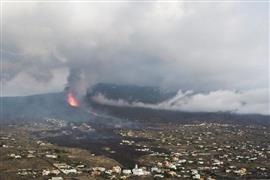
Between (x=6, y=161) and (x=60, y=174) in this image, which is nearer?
(x=60, y=174)

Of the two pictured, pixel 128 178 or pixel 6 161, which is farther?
pixel 6 161

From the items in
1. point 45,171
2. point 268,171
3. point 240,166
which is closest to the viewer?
point 45,171

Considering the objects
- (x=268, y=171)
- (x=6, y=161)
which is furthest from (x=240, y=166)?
(x=6, y=161)

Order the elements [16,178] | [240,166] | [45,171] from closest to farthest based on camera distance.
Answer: [16,178] → [45,171] → [240,166]

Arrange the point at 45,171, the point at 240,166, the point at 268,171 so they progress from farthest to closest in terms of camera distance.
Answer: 1. the point at 240,166
2. the point at 268,171
3. the point at 45,171

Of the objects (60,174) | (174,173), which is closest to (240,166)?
(174,173)

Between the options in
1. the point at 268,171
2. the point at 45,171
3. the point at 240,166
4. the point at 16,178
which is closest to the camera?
the point at 16,178

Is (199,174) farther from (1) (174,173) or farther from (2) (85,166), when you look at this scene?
(2) (85,166)

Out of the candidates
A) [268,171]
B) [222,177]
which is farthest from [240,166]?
[222,177]

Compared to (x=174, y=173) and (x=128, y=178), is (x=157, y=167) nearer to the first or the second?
(x=174, y=173)
